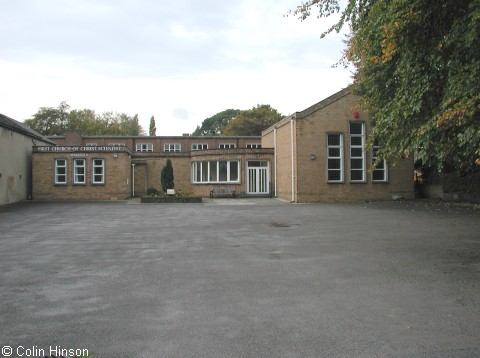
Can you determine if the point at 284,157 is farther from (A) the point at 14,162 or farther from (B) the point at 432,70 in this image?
(B) the point at 432,70

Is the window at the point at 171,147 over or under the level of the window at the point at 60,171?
over

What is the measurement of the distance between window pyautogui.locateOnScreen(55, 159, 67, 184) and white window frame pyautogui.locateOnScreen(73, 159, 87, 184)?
0.69 meters

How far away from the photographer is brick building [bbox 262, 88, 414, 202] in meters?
25.9

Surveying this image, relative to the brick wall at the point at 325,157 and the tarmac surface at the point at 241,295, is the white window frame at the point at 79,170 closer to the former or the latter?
the brick wall at the point at 325,157

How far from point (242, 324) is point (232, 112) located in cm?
9052

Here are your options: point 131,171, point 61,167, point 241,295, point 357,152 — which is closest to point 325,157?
point 357,152

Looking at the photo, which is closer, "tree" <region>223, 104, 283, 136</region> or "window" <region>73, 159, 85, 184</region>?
"window" <region>73, 159, 85, 184</region>

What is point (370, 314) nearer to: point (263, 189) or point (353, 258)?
point (353, 258)

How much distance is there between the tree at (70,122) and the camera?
211ft

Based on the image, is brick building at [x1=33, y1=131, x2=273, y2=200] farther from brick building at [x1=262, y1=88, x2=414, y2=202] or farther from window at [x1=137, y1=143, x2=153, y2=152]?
window at [x1=137, y1=143, x2=153, y2=152]

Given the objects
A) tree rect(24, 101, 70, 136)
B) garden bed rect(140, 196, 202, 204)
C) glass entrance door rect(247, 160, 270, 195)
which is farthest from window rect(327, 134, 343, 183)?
tree rect(24, 101, 70, 136)

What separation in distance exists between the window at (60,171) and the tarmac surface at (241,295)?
1988cm

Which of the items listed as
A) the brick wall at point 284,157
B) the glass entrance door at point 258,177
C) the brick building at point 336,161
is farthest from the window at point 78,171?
the brick building at point 336,161

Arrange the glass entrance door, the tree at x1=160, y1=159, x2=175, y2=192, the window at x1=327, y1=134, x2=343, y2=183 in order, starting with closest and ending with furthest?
1. the window at x1=327, y1=134, x2=343, y2=183
2. the tree at x1=160, y1=159, x2=175, y2=192
3. the glass entrance door
